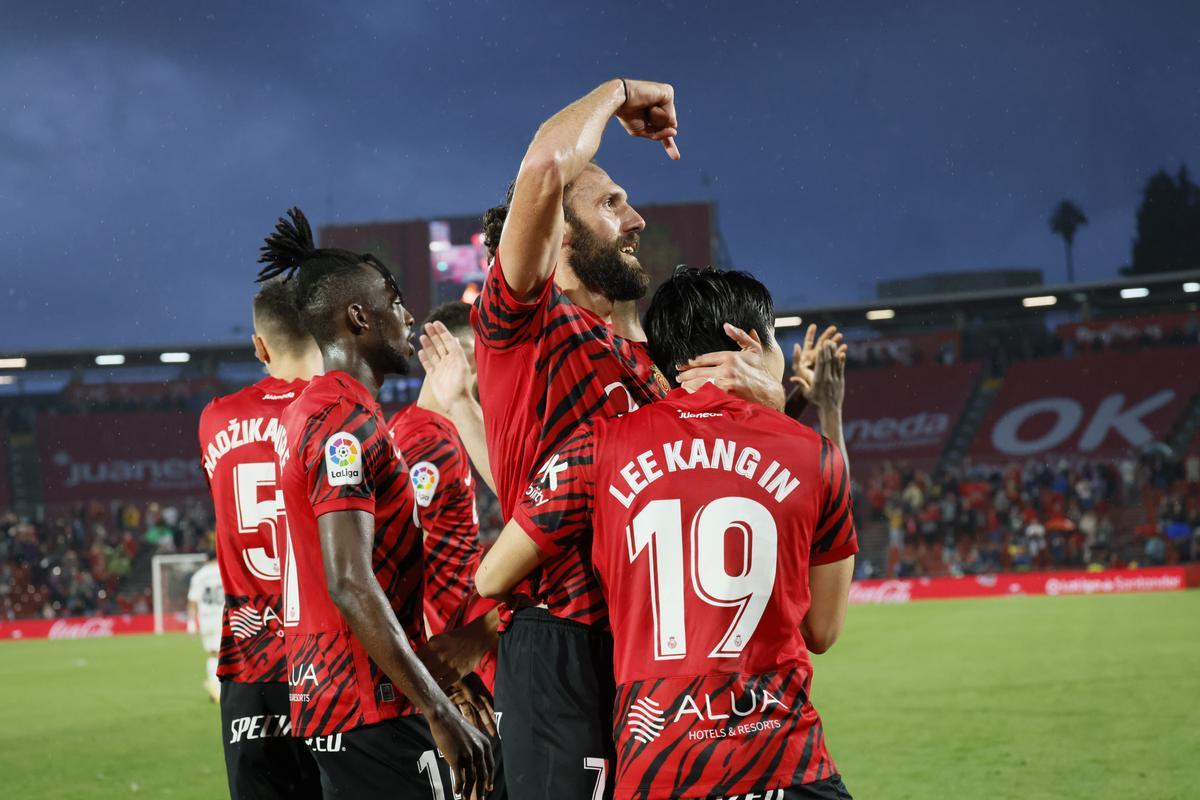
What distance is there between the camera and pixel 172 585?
2955 cm

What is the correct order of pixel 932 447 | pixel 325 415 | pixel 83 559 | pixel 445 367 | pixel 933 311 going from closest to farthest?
1. pixel 325 415
2. pixel 445 367
3. pixel 83 559
4. pixel 932 447
5. pixel 933 311

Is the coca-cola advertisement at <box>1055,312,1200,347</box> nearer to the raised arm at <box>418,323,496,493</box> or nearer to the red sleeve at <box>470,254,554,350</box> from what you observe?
the raised arm at <box>418,323,496,493</box>

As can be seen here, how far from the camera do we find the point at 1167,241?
68188 mm

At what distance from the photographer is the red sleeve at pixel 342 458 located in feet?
11.4

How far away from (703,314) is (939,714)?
31.5ft

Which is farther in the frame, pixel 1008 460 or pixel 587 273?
pixel 1008 460

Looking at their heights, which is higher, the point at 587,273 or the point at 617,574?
the point at 587,273

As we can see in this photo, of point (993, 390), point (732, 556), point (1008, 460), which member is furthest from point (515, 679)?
point (993, 390)

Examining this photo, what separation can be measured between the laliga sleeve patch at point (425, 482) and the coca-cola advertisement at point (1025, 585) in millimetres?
23940

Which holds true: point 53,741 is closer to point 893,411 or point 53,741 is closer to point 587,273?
point 587,273

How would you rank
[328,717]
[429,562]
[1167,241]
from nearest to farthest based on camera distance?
[328,717] → [429,562] → [1167,241]

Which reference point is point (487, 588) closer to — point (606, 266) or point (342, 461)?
point (342, 461)

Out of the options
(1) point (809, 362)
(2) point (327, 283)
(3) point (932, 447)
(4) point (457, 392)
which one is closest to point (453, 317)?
(4) point (457, 392)

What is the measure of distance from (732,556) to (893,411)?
4108 centimetres
